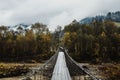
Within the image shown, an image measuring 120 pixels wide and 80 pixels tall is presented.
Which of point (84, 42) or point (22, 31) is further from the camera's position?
point (22, 31)

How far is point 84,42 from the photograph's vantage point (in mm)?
170250

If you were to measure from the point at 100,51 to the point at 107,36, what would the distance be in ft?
39.1

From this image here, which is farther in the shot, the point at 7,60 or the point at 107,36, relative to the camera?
the point at 107,36

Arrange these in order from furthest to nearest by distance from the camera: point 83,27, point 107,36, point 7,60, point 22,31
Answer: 1. point 22,31
2. point 83,27
3. point 107,36
4. point 7,60

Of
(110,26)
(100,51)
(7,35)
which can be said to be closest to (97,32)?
(110,26)

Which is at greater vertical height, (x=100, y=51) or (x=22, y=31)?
(x=22, y=31)

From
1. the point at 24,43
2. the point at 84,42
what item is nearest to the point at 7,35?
the point at 24,43

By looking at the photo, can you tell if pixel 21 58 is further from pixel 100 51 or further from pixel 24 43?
pixel 100 51

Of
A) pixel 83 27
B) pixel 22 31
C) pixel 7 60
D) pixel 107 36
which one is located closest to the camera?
pixel 7 60

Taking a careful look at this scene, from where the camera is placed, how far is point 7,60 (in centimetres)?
16488

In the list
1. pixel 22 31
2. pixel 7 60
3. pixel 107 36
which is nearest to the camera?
pixel 7 60

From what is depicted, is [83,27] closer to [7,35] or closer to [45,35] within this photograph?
[45,35]

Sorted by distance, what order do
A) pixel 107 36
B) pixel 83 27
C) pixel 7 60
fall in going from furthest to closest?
pixel 83 27 → pixel 107 36 → pixel 7 60

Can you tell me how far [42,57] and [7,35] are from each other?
27.9m
